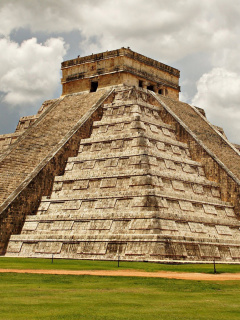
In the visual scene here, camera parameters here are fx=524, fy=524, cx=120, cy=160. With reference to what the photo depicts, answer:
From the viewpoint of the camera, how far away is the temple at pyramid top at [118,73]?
28.5 meters

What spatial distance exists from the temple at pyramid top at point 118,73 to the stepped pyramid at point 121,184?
0.20 m

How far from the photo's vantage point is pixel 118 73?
28375 mm

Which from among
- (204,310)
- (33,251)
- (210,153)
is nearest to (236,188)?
(210,153)

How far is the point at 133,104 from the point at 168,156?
4413 millimetres

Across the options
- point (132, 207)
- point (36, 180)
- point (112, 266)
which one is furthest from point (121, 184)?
point (112, 266)

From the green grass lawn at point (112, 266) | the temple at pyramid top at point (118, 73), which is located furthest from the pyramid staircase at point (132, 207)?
the temple at pyramid top at point (118, 73)

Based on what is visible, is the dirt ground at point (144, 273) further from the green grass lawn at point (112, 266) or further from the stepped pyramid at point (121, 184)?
the stepped pyramid at point (121, 184)

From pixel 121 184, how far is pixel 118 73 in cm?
1041

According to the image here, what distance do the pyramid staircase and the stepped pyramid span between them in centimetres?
4

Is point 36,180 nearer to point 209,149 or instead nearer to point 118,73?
point 209,149

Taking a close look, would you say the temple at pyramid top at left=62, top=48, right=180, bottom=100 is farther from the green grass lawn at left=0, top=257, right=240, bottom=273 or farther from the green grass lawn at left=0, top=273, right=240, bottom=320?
the green grass lawn at left=0, top=273, right=240, bottom=320

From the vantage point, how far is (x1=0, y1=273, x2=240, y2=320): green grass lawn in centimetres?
702

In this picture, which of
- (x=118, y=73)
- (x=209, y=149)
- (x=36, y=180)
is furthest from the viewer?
(x=118, y=73)

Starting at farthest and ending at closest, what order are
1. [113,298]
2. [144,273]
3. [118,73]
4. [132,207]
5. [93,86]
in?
[93,86]
[118,73]
[132,207]
[144,273]
[113,298]
